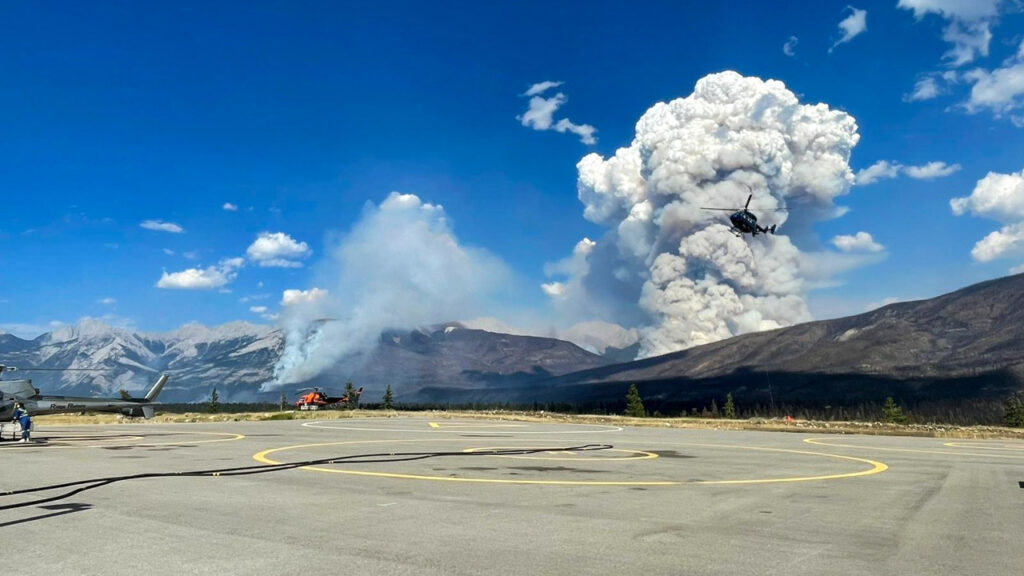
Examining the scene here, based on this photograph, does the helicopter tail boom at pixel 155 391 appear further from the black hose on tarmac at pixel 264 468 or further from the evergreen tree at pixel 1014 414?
the evergreen tree at pixel 1014 414

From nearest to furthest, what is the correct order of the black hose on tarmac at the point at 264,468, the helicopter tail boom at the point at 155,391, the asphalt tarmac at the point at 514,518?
the asphalt tarmac at the point at 514,518
the black hose on tarmac at the point at 264,468
the helicopter tail boom at the point at 155,391

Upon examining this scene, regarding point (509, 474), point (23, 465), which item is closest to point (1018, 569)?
point (509, 474)

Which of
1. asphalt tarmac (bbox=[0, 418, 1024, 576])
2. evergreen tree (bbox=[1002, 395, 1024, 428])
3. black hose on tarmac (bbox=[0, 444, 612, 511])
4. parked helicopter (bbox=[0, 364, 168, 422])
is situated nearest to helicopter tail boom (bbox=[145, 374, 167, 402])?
parked helicopter (bbox=[0, 364, 168, 422])

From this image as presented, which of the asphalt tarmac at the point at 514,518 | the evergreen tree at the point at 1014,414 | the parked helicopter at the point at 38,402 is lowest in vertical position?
the evergreen tree at the point at 1014,414

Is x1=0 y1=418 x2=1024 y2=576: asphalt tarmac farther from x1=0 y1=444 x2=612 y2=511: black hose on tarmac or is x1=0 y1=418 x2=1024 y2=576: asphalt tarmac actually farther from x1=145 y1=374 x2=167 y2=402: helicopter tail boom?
x1=145 y1=374 x2=167 y2=402: helicopter tail boom

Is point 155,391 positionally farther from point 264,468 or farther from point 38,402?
point 264,468

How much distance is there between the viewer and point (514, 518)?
41.3 feet

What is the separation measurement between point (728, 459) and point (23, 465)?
25.1 metres

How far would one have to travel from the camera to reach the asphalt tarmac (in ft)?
30.5

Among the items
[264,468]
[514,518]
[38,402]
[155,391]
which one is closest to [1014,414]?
[155,391]

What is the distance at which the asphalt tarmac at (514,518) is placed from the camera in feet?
30.5

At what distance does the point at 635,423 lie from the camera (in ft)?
204

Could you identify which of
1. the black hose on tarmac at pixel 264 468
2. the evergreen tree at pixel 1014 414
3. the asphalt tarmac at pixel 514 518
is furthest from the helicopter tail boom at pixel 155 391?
the evergreen tree at pixel 1014 414

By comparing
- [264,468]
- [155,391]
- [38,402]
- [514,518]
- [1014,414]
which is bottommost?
[1014,414]
